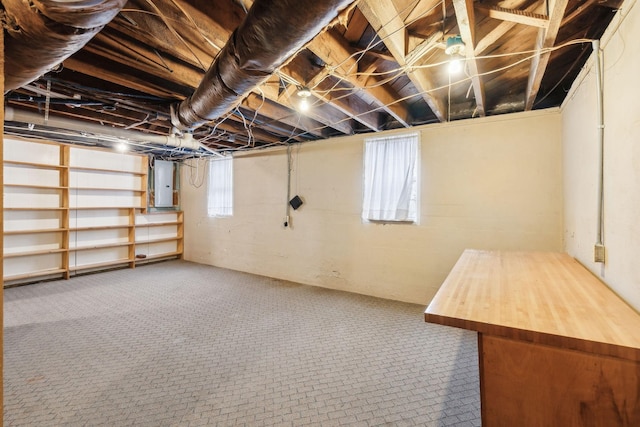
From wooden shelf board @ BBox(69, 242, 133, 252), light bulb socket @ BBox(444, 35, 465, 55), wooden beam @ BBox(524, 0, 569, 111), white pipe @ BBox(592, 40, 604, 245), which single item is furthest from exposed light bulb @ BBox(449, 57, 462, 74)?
wooden shelf board @ BBox(69, 242, 133, 252)

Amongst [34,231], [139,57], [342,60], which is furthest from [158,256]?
[342,60]

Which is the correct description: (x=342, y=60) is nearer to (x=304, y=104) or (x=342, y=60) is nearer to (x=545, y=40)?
(x=304, y=104)

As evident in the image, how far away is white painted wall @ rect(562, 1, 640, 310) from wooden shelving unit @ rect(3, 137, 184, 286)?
20.7 ft

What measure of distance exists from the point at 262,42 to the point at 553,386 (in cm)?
168

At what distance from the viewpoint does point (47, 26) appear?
1.02 m

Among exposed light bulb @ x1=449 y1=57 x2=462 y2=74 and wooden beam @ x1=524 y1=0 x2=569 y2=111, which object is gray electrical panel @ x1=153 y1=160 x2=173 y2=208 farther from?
wooden beam @ x1=524 y1=0 x2=569 y2=111

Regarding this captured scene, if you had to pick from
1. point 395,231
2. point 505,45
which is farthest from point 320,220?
point 505,45

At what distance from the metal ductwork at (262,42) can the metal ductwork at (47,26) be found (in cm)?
45

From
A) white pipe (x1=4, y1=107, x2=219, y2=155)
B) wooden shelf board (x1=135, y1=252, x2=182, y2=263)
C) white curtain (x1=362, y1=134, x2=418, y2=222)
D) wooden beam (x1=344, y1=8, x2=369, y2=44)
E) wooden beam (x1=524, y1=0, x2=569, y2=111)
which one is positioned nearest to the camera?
wooden beam (x1=524, y1=0, x2=569, y2=111)

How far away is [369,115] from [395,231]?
58.0 inches

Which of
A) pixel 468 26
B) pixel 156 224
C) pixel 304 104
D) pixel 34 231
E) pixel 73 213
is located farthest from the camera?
pixel 156 224

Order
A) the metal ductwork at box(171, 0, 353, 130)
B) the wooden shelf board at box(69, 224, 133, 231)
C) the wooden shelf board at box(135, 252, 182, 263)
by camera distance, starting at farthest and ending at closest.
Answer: the wooden shelf board at box(135, 252, 182, 263)
the wooden shelf board at box(69, 224, 133, 231)
the metal ductwork at box(171, 0, 353, 130)

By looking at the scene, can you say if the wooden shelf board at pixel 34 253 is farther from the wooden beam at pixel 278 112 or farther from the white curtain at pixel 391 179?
the white curtain at pixel 391 179

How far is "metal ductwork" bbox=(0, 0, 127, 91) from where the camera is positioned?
3.06 feet
